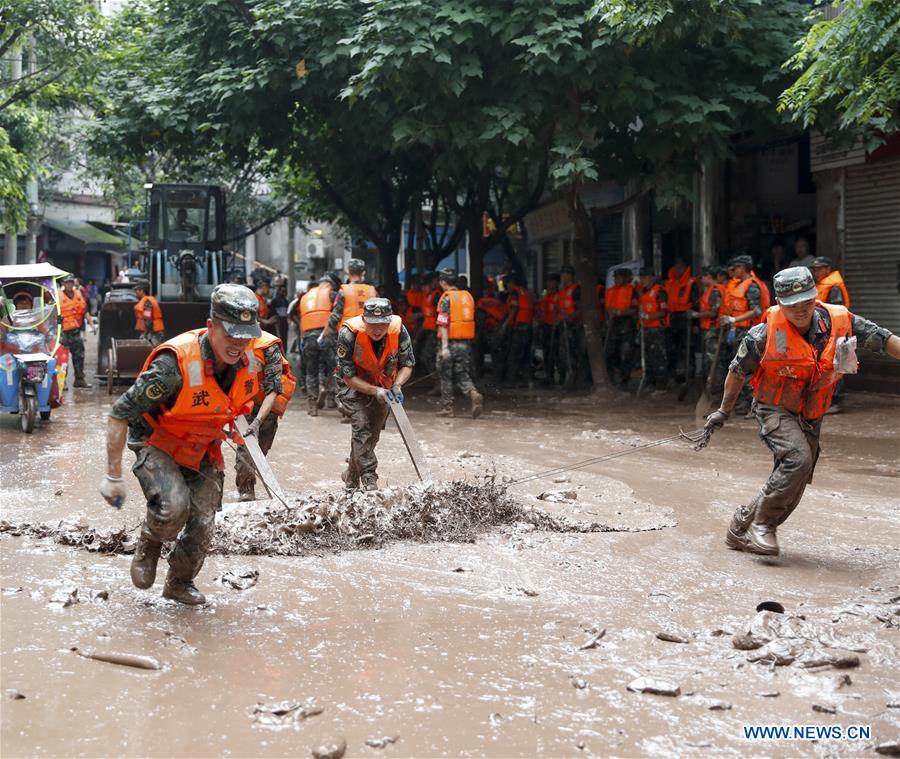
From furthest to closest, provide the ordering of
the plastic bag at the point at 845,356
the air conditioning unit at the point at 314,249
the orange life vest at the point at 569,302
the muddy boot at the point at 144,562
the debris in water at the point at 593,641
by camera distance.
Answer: the air conditioning unit at the point at 314,249
the orange life vest at the point at 569,302
the plastic bag at the point at 845,356
the muddy boot at the point at 144,562
the debris in water at the point at 593,641

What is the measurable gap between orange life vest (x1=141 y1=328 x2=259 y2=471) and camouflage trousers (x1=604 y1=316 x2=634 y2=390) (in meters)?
11.9

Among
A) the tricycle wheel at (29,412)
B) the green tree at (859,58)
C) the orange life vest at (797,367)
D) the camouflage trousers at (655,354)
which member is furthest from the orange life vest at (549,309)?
the orange life vest at (797,367)

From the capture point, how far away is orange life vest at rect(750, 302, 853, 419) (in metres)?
6.34

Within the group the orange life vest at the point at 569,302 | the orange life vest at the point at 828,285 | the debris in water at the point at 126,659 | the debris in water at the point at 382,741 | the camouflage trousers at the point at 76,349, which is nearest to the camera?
the debris in water at the point at 382,741

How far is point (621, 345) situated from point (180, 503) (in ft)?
42.1

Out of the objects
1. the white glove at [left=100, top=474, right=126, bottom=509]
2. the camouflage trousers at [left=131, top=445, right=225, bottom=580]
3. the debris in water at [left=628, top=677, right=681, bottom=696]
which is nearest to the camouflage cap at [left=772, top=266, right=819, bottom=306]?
the debris in water at [left=628, top=677, right=681, bottom=696]

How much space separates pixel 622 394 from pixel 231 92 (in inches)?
272

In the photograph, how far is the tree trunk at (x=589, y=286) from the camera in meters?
15.5

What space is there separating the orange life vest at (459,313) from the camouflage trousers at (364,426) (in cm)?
576

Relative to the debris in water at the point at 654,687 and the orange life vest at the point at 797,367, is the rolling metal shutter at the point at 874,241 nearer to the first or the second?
the orange life vest at the point at 797,367

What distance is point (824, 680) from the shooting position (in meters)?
4.48

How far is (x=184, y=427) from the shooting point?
16.8 ft

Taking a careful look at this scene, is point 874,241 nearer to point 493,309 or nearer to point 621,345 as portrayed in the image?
point 621,345

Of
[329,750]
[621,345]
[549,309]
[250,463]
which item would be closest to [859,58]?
[250,463]
